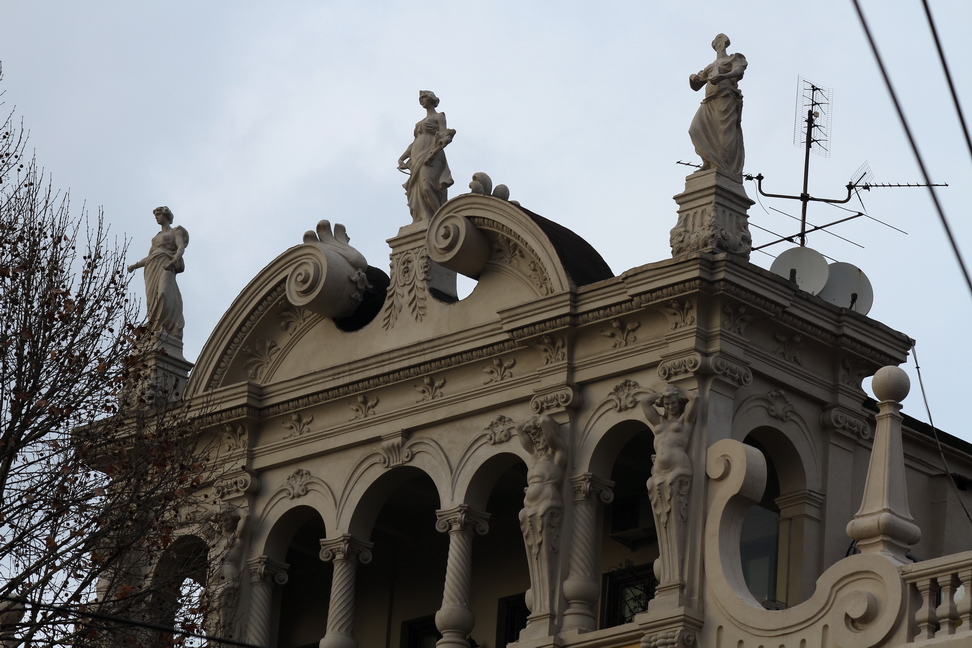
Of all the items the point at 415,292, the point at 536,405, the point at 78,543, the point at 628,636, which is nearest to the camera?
the point at 78,543

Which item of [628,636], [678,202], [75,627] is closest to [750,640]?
[628,636]

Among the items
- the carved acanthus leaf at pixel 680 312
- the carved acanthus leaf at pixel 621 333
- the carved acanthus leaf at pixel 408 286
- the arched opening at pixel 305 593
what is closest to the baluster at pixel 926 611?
the carved acanthus leaf at pixel 680 312

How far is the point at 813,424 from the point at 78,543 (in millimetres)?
7991

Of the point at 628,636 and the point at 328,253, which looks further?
the point at 328,253

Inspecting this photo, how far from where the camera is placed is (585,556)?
2362cm

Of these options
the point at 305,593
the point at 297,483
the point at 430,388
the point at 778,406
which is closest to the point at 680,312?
the point at 778,406

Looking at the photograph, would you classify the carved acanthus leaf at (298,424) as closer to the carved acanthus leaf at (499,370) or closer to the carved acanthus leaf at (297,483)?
the carved acanthus leaf at (297,483)

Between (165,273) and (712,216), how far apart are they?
904 centimetres

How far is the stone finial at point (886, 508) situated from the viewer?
2033 centimetres

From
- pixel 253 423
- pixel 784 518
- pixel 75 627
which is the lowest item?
pixel 75 627

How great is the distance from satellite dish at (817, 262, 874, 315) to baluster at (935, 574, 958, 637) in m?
5.69

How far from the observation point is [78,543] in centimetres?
2067

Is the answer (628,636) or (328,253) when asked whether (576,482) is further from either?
(328,253)

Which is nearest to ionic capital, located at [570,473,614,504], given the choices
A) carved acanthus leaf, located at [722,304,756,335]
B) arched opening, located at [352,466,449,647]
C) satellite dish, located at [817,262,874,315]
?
carved acanthus leaf, located at [722,304,756,335]
